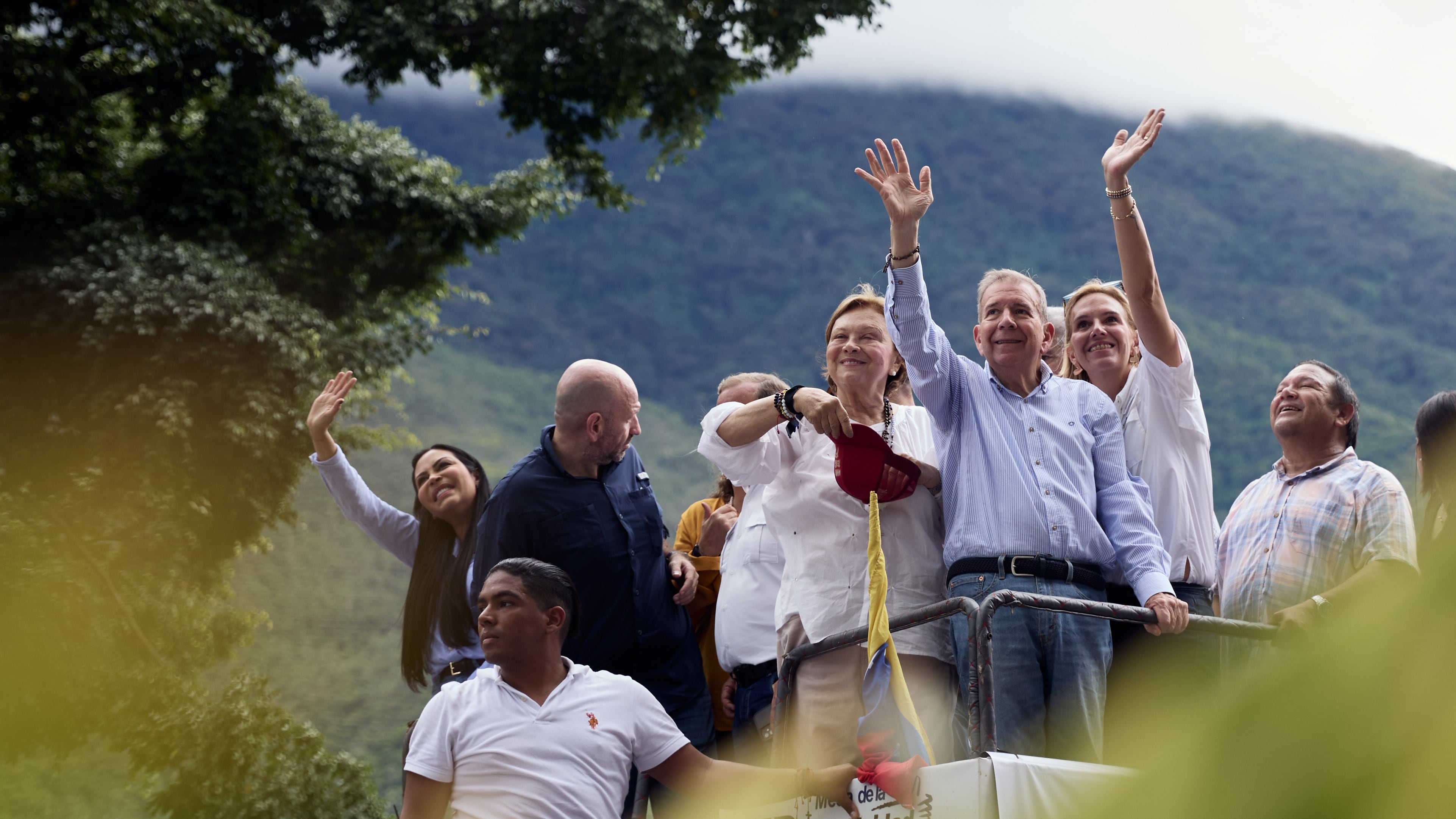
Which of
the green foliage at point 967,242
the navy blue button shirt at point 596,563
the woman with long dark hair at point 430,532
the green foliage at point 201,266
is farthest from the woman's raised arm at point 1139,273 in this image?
the green foliage at point 967,242

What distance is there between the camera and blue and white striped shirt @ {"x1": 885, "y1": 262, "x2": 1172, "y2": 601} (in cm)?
332

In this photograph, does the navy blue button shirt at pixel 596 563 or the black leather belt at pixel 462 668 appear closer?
the navy blue button shirt at pixel 596 563

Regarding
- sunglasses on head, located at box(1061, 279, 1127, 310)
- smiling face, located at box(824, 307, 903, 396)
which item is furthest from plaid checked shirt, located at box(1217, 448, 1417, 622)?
smiling face, located at box(824, 307, 903, 396)

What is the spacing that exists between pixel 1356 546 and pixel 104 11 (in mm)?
11051

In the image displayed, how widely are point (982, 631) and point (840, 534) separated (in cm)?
61

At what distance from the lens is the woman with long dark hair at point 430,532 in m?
4.66

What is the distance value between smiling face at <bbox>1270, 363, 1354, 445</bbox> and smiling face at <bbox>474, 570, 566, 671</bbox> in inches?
88.7

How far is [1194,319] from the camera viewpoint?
62.6 m

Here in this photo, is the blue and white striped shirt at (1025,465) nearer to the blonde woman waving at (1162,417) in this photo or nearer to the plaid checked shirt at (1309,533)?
the blonde woman waving at (1162,417)

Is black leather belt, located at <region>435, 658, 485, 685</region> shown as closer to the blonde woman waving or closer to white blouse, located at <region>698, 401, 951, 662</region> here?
white blouse, located at <region>698, 401, 951, 662</region>

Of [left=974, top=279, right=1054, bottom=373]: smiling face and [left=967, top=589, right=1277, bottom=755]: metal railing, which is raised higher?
[left=974, top=279, right=1054, bottom=373]: smiling face

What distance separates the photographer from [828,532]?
3.44 metres

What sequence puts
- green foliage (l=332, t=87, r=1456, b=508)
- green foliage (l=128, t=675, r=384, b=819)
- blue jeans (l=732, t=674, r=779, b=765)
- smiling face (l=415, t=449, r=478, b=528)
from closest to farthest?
blue jeans (l=732, t=674, r=779, b=765) < smiling face (l=415, t=449, r=478, b=528) < green foliage (l=128, t=675, r=384, b=819) < green foliage (l=332, t=87, r=1456, b=508)

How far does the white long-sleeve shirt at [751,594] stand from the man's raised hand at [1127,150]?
4.50 feet
